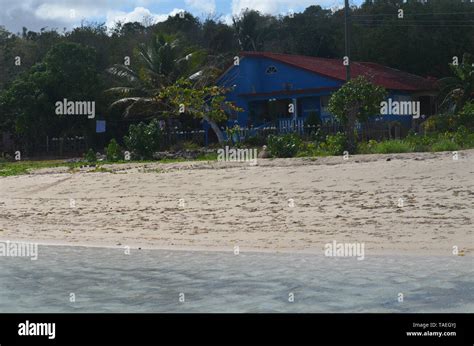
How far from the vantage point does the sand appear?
12883mm

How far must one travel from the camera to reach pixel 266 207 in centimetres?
1536

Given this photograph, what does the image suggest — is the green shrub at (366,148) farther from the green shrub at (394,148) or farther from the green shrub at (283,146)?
the green shrub at (283,146)

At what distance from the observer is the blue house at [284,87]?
3484cm

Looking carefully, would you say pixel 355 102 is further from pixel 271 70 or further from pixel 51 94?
pixel 51 94

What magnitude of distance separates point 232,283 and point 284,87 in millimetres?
26249

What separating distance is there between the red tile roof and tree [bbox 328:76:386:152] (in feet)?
35.4

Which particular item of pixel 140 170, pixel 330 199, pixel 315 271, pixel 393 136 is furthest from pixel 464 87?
pixel 315 271

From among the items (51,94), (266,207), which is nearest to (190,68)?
(51,94)

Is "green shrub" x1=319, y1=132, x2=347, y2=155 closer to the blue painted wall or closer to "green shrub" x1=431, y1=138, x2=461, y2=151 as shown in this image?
"green shrub" x1=431, y1=138, x2=461, y2=151

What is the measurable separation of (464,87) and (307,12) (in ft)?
92.1

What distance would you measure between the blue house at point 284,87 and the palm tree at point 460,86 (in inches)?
82.7
